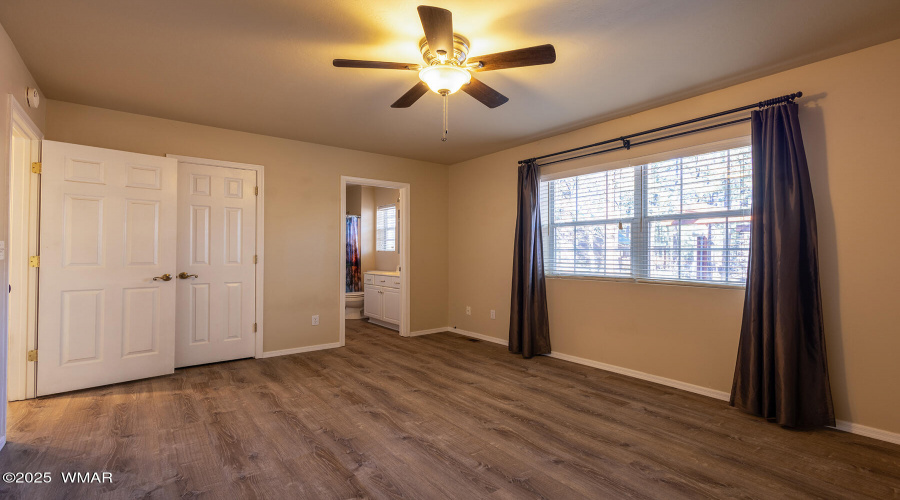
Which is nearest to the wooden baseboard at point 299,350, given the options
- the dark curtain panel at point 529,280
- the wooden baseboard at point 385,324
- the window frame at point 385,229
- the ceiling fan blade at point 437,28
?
the wooden baseboard at point 385,324

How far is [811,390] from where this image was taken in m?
2.64

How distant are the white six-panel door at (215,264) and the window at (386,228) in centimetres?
306

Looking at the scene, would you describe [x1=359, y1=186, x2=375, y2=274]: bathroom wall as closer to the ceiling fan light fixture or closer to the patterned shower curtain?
the patterned shower curtain

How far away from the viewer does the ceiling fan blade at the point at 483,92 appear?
8.34 feet

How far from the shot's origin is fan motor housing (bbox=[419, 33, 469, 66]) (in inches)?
95.5

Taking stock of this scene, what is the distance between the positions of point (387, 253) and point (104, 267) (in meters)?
4.37

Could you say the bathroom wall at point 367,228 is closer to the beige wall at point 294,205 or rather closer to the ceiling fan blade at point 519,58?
the beige wall at point 294,205

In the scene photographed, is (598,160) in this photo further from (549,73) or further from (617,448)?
(617,448)

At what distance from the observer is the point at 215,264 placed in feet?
13.7

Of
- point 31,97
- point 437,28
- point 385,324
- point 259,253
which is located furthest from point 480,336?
point 31,97

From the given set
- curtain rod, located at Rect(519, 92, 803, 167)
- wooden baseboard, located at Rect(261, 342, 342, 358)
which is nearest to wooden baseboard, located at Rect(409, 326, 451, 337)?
wooden baseboard, located at Rect(261, 342, 342, 358)

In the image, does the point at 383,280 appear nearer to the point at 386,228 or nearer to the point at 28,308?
the point at 386,228

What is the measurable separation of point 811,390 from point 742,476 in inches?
41.4

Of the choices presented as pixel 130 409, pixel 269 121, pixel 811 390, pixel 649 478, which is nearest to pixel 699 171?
pixel 811 390
